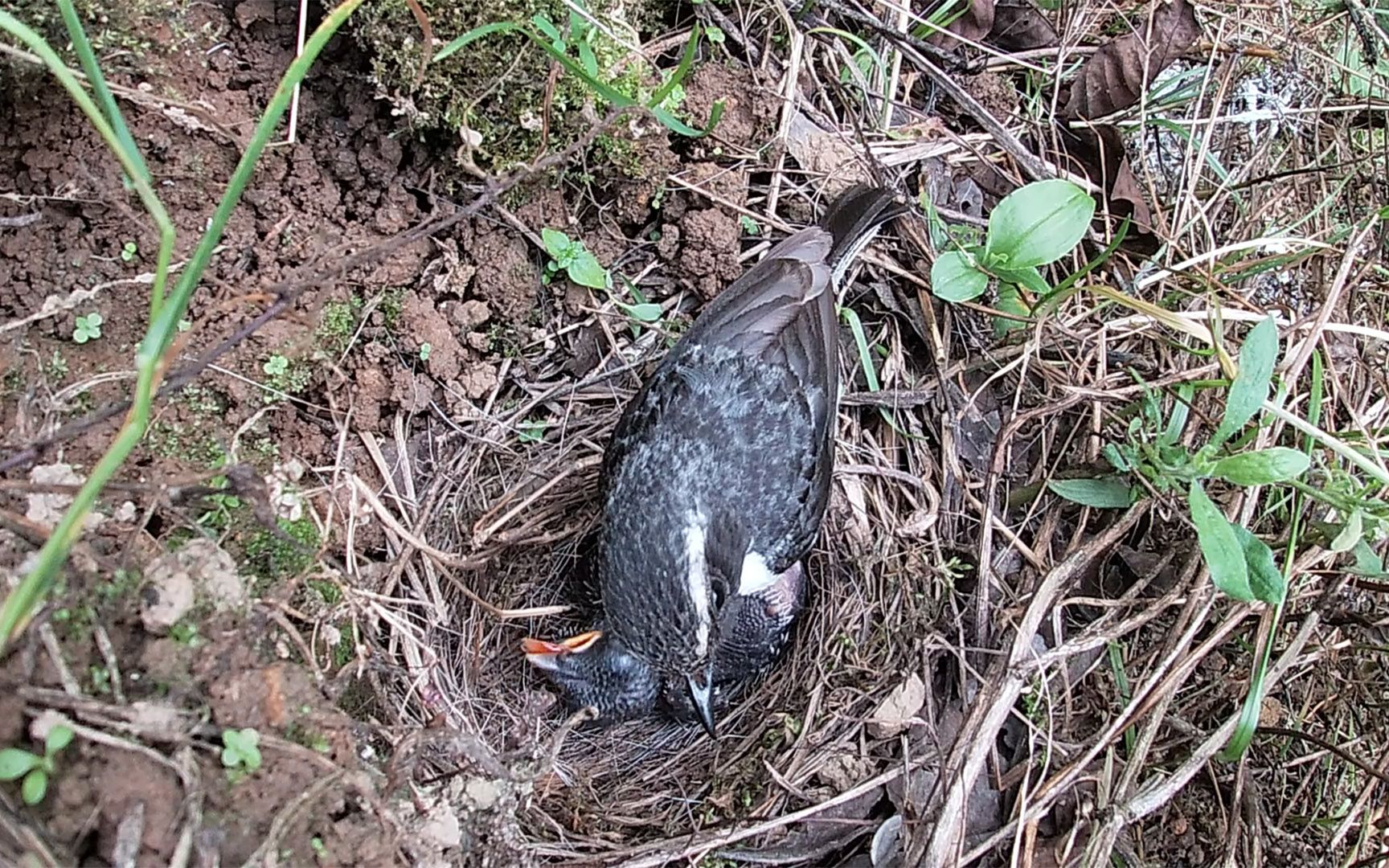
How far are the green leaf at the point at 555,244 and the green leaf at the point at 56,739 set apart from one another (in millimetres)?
2178

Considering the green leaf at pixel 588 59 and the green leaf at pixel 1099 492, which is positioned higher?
the green leaf at pixel 588 59

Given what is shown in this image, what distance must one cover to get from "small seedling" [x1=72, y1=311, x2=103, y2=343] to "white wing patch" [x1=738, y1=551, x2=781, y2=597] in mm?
2119

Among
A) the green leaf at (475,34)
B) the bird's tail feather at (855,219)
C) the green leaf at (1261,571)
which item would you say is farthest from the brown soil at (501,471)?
the green leaf at (475,34)

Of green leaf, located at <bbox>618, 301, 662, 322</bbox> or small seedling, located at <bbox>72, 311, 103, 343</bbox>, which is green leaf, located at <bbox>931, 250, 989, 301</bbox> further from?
small seedling, located at <bbox>72, 311, 103, 343</bbox>

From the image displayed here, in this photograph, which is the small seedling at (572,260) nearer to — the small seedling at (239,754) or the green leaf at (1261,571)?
the small seedling at (239,754)

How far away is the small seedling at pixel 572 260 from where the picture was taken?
3.52 metres

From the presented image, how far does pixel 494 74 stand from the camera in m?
3.23

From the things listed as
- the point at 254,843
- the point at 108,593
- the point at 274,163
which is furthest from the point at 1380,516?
the point at 274,163

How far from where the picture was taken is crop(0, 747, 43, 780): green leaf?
167 centimetres

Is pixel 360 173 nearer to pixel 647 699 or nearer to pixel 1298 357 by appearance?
pixel 647 699

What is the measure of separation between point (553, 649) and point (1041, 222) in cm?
224

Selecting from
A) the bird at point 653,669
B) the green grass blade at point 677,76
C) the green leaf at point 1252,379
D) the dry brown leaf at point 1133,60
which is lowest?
the bird at point 653,669

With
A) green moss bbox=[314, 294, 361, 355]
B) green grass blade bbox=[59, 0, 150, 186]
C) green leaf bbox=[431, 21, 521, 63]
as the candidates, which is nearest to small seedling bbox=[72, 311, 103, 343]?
green moss bbox=[314, 294, 361, 355]

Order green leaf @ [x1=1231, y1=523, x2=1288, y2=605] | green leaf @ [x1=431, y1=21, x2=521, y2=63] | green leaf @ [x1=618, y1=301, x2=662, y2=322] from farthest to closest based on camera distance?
1. green leaf @ [x1=618, y1=301, x2=662, y2=322]
2. green leaf @ [x1=1231, y1=523, x2=1288, y2=605]
3. green leaf @ [x1=431, y1=21, x2=521, y2=63]
